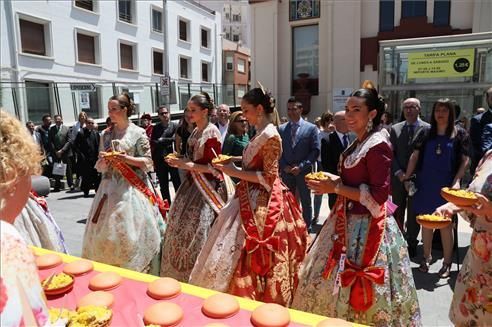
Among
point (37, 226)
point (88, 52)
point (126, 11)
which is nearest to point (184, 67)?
point (126, 11)

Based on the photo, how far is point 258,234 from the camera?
7.77 feet

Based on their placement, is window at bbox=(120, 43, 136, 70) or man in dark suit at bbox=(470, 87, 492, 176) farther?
window at bbox=(120, 43, 136, 70)

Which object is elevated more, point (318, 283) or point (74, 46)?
point (74, 46)

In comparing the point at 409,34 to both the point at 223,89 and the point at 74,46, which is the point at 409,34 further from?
the point at 74,46

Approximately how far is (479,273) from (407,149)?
2321 mm

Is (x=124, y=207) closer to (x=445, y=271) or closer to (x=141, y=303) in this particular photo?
(x=141, y=303)

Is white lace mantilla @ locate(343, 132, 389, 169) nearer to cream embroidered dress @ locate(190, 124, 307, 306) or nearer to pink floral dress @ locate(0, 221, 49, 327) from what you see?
cream embroidered dress @ locate(190, 124, 307, 306)

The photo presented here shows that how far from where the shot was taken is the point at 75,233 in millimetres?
4887

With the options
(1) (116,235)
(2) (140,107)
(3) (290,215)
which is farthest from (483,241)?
(2) (140,107)

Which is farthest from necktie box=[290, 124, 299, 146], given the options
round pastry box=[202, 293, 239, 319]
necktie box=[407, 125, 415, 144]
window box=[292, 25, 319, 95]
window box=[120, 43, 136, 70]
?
window box=[120, 43, 136, 70]

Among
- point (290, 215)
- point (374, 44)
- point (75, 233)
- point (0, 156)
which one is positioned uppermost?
point (374, 44)

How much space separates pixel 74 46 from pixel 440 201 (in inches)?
667

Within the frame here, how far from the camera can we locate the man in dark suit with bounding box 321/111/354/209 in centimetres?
433

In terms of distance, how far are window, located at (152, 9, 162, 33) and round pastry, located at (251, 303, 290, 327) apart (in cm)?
2234
